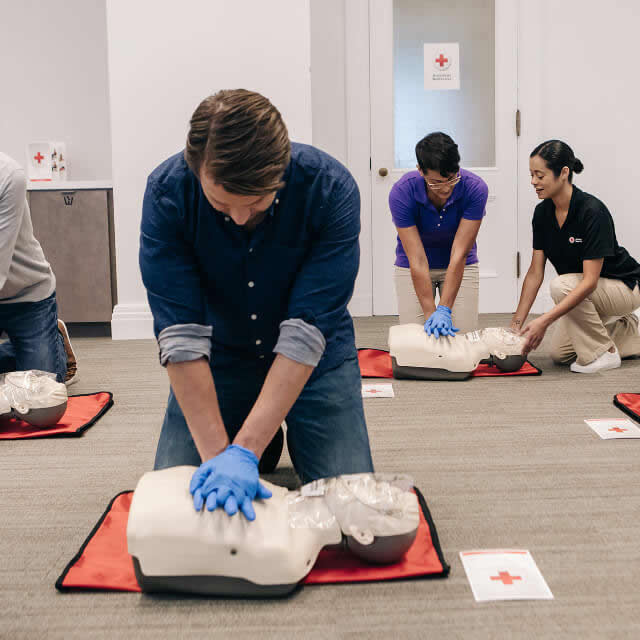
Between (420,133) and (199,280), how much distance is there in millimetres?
3132

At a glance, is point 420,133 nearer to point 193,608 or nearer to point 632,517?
point 632,517

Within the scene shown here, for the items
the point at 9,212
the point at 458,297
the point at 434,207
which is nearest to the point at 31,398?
the point at 9,212

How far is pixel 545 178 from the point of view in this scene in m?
2.75

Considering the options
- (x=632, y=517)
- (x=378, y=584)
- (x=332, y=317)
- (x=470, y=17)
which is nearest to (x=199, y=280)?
(x=332, y=317)

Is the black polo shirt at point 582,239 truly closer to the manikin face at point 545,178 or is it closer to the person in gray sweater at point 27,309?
the manikin face at point 545,178

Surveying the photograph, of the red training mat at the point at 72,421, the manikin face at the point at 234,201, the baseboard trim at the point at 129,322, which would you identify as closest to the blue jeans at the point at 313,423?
the manikin face at the point at 234,201

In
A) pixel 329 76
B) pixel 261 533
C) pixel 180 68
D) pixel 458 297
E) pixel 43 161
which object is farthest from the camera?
pixel 329 76

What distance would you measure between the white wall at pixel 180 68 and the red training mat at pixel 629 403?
2.02 m

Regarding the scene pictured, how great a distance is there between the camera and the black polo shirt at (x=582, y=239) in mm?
2742

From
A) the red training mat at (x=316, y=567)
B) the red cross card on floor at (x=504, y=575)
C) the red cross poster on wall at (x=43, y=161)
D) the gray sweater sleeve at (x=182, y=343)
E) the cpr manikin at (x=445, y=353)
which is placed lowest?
the red cross card on floor at (x=504, y=575)

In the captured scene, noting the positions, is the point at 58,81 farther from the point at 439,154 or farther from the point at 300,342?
the point at 300,342

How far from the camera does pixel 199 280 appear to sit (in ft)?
4.52

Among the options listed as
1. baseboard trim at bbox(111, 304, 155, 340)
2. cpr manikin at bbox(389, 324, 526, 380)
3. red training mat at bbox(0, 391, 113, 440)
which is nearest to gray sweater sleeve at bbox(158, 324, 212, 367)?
red training mat at bbox(0, 391, 113, 440)

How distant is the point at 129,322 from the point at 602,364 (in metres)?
2.20
